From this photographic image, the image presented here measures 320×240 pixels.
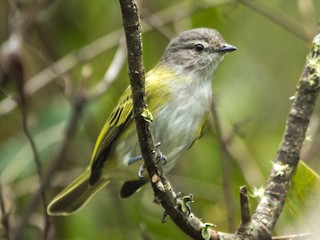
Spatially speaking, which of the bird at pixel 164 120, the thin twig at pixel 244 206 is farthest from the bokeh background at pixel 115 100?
the thin twig at pixel 244 206

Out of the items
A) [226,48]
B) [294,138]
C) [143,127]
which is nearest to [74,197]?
[226,48]

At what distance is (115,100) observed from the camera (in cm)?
575

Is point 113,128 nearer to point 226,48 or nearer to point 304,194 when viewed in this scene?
point 226,48

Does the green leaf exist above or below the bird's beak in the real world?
below

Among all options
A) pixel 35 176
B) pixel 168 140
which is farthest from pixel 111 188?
pixel 168 140

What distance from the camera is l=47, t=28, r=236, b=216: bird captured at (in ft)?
14.1

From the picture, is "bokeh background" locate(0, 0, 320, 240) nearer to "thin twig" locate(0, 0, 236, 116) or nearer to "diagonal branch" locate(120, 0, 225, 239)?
"thin twig" locate(0, 0, 236, 116)

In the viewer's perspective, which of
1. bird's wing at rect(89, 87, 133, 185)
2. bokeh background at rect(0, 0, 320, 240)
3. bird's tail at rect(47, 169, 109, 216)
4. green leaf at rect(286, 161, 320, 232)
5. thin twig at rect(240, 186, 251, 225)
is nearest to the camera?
thin twig at rect(240, 186, 251, 225)

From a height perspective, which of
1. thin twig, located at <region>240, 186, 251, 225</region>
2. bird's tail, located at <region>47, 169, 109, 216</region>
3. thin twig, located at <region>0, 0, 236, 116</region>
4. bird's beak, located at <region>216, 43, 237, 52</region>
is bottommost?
bird's tail, located at <region>47, 169, 109, 216</region>

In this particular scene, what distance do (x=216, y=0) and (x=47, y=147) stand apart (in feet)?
5.10

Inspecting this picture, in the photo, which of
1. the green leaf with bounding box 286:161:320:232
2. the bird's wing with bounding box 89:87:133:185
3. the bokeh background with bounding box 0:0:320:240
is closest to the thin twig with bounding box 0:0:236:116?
the bokeh background with bounding box 0:0:320:240

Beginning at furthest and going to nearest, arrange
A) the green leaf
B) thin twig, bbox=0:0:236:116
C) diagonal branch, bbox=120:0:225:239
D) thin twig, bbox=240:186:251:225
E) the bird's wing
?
1. thin twig, bbox=0:0:236:116
2. the bird's wing
3. the green leaf
4. thin twig, bbox=240:186:251:225
5. diagonal branch, bbox=120:0:225:239

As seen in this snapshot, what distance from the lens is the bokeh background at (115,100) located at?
5191mm

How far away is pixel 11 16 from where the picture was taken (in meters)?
5.05
